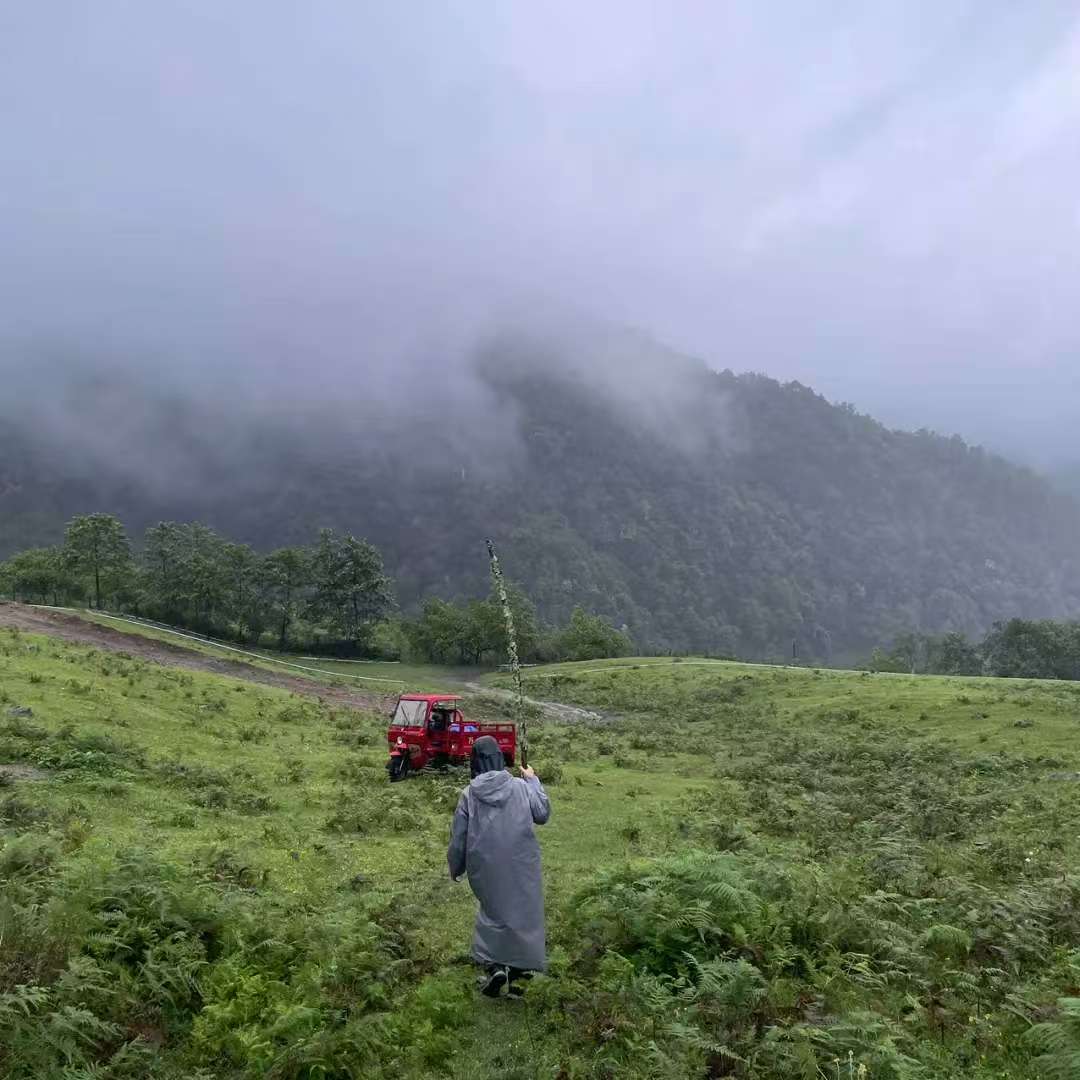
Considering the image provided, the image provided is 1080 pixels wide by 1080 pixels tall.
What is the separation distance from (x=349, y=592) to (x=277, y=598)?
31.4 ft

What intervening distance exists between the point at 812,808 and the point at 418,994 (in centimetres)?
1613

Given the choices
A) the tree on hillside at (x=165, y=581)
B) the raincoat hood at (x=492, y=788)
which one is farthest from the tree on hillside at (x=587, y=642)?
the raincoat hood at (x=492, y=788)

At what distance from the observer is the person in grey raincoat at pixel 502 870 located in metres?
9.45

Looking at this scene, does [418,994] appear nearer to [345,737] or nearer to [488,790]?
[488,790]

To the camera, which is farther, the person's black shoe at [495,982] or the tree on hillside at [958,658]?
the tree on hillside at [958,658]

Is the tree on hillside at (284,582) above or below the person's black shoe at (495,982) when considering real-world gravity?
above

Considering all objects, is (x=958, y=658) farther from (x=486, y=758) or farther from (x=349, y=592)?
(x=486, y=758)

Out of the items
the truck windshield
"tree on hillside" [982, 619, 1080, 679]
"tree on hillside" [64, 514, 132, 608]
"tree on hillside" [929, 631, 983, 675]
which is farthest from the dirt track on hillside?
"tree on hillside" [929, 631, 983, 675]

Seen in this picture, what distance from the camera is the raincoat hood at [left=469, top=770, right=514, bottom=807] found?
9602mm

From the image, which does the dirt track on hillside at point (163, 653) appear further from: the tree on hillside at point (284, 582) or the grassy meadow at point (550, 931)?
the tree on hillside at point (284, 582)

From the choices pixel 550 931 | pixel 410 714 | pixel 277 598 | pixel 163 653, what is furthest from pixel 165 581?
pixel 550 931

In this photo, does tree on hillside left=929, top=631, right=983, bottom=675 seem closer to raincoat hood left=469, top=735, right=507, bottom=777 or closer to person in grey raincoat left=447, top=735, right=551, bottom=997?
person in grey raincoat left=447, top=735, right=551, bottom=997

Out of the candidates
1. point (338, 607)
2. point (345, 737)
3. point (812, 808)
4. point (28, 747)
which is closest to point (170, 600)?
point (338, 607)

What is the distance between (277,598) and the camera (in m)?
108
